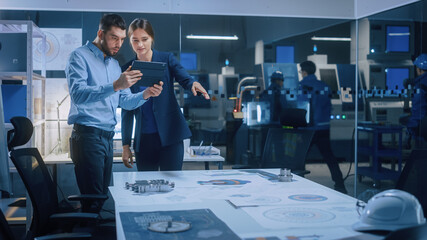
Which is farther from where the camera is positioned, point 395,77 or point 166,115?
point 395,77

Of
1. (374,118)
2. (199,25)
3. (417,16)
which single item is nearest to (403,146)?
(374,118)

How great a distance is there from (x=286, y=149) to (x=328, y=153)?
1.89m

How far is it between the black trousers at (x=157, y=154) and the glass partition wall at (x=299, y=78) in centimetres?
173

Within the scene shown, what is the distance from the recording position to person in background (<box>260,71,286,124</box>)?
515 cm

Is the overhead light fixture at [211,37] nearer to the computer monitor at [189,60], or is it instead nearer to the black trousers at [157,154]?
the computer monitor at [189,60]

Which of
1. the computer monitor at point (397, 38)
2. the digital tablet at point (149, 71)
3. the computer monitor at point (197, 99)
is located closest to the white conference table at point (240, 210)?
the digital tablet at point (149, 71)

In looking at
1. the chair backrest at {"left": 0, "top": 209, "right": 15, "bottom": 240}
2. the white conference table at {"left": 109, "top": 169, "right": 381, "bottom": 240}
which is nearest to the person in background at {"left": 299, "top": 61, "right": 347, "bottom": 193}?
the white conference table at {"left": 109, "top": 169, "right": 381, "bottom": 240}

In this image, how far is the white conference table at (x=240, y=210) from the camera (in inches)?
56.1

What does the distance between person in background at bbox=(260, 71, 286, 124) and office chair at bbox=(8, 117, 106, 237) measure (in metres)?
3.20

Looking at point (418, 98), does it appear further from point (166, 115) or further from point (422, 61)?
point (166, 115)

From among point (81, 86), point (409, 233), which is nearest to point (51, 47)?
point (81, 86)

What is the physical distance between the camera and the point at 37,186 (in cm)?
221

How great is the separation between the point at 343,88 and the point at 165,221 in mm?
4224

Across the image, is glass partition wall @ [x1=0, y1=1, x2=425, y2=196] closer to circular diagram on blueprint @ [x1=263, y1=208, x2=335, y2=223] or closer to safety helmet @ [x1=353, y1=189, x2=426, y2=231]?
circular diagram on blueprint @ [x1=263, y1=208, x2=335, y2=223]
